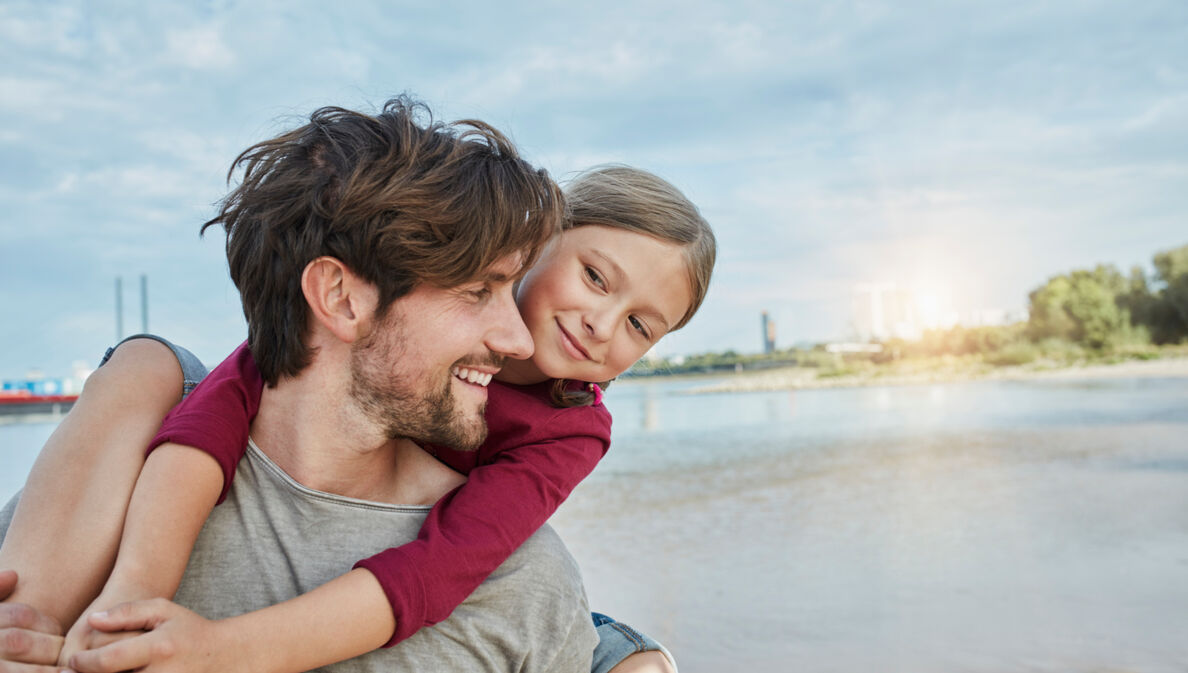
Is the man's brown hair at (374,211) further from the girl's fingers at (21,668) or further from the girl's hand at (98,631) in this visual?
the girl's fingers at (21,668)

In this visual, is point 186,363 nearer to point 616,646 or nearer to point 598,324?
point 598,324

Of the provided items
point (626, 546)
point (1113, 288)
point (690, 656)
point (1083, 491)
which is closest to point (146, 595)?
point (690, 656)

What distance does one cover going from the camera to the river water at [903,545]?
436 cm

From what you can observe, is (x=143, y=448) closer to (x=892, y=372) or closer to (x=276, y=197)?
(x=276, y=197)

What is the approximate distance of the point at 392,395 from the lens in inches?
62.8

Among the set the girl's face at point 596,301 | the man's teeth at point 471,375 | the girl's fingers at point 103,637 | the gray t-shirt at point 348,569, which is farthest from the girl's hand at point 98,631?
the girl's face at point 596,301

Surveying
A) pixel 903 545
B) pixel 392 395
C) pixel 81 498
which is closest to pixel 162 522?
pixel 81 498

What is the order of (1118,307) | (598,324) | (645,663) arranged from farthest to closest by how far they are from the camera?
(1118,307)
(598,324)
(645,663)

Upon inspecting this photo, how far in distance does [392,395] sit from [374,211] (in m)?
0.32

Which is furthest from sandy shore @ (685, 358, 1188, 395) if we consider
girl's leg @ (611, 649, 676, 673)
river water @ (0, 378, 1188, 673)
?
girl's leg @ (611, 649, 676, 673)

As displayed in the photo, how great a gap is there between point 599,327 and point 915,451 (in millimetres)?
9970

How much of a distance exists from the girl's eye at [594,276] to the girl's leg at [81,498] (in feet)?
3.40

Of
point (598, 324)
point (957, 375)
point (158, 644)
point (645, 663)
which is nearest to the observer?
point (158, 644)

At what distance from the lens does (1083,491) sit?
7934 millimetres
